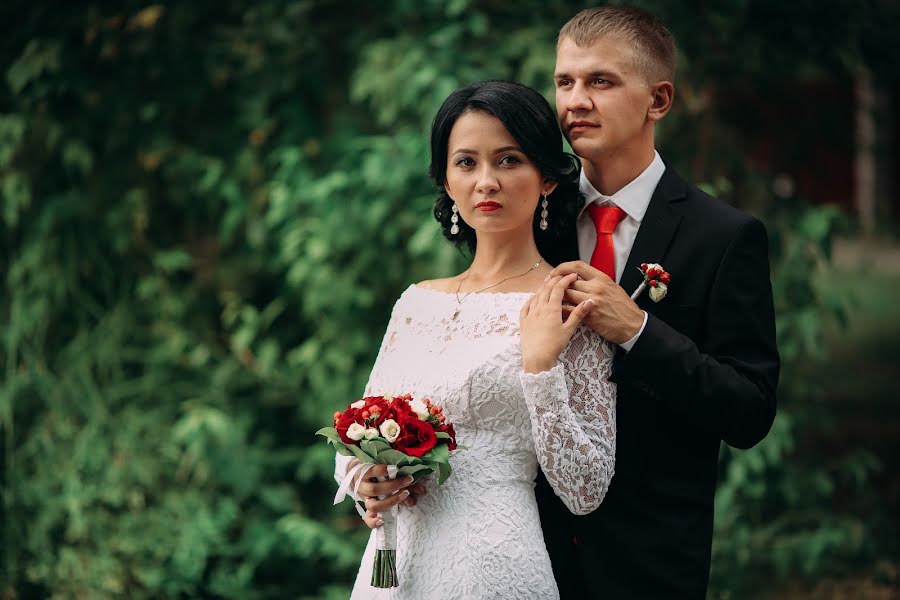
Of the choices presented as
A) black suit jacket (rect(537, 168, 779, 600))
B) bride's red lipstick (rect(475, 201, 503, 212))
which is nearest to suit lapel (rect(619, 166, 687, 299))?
black suit jacket (rect(537, 168, 779, 600))

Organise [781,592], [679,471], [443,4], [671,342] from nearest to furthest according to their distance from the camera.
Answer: [671,342]
[679,471]
[443,4]
[781,592]

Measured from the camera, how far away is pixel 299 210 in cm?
585

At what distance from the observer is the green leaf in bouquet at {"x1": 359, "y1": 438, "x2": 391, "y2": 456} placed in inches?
97.5

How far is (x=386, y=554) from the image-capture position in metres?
2.65

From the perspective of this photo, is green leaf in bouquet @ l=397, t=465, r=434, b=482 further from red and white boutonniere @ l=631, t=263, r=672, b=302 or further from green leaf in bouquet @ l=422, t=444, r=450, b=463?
red and white boutonniere @ l=631, t=263, r=672, b=302

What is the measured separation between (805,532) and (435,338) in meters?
3.59

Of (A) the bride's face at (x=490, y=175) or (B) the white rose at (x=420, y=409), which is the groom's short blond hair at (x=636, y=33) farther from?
(B) the white rose at (x=420, y=409)

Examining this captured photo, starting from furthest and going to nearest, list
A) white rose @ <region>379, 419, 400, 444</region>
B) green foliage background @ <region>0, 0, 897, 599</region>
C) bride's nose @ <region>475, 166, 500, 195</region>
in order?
green foliage background @ <region>0, 0, 897, 599</region> < bride's nose @ <region>475, 166, 500, 195</region> < white rose @ <region>379, 419, 400, 444</region>

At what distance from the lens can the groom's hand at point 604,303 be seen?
8.25ft

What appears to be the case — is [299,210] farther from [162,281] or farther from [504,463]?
[504,463]

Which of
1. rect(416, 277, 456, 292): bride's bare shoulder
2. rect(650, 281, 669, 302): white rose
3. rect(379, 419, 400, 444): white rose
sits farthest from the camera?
rect(416, 277, 456, 292): bride's bare shoulder

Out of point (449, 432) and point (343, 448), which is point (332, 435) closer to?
point (343, 448)

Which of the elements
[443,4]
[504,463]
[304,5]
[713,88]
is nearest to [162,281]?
[304,5]

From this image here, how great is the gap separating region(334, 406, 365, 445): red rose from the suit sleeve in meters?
0.71
